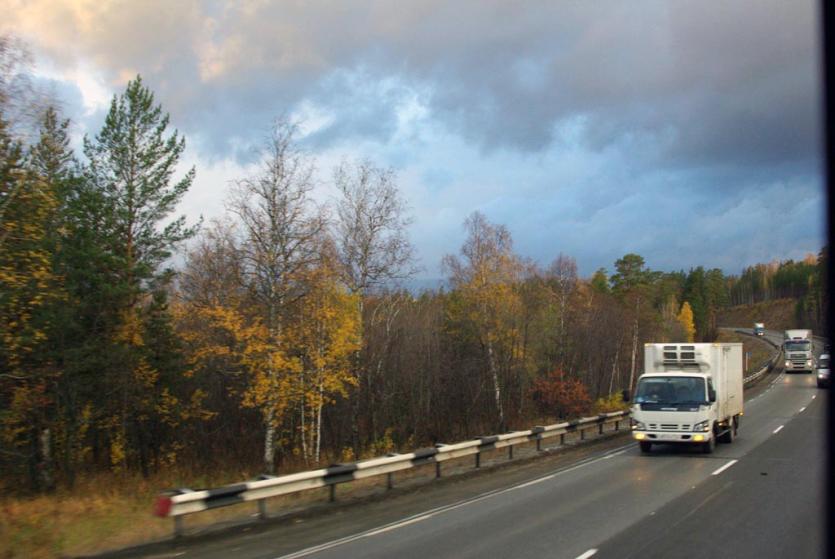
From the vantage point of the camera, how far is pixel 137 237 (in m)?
28.9

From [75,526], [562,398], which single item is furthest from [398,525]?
[562,398]

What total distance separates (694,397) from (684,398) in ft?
0.85

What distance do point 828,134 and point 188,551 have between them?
8.88 m

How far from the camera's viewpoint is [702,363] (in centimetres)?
2011

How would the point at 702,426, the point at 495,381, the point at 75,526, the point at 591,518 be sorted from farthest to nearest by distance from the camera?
the point at 495,381, the point at 702,426, the point at 591,518, the point at 75,526

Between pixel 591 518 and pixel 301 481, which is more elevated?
pixel 301 481

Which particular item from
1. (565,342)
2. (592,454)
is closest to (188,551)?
(592,454)

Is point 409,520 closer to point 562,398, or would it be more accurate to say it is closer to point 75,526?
point 75,526

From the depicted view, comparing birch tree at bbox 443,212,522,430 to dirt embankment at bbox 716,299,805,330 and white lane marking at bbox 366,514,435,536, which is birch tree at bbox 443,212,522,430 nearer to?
white lane marking at bbox 366,514,435,536

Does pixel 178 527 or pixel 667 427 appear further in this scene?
pixel 667 427

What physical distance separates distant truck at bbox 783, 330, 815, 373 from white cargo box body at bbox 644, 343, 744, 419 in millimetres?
49057

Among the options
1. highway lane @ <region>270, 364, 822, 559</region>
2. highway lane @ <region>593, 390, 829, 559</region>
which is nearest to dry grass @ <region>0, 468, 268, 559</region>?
highway lane @ <region>270, 364, 822, 559</region>

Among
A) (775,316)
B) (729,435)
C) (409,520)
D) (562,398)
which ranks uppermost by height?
(409,520)

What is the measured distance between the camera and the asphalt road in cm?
891
